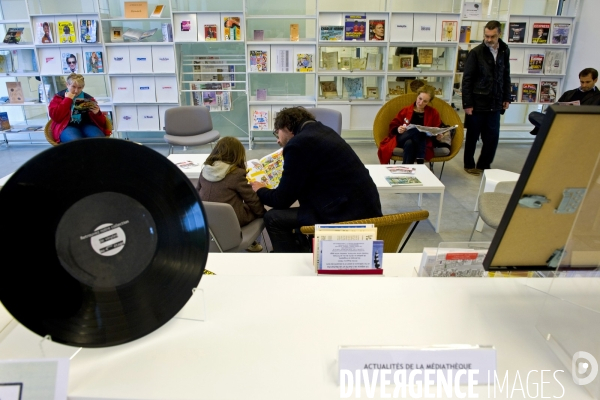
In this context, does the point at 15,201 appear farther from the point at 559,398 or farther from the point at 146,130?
the point at 146,130

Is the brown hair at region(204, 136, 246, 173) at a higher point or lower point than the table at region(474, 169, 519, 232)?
higher

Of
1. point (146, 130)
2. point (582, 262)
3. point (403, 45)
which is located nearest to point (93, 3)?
point (146, 130)

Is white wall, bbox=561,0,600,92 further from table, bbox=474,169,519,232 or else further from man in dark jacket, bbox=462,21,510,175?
table, bbox=474,169,519,232

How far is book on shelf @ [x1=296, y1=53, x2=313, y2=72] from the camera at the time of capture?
19.1 ft

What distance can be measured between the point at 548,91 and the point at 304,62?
3491 millimetres

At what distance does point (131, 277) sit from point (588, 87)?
18.6 feet

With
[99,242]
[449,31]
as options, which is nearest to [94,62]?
[449,31]

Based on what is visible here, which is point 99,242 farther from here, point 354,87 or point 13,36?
point 13,36

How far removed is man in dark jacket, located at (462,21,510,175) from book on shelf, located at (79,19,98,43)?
465cm

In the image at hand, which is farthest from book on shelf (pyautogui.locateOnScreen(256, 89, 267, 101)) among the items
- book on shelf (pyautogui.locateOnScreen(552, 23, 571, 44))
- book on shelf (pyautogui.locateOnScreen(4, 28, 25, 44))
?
book on shelf (pyautogui.locateOnScreen(552, 23, 571, 44))

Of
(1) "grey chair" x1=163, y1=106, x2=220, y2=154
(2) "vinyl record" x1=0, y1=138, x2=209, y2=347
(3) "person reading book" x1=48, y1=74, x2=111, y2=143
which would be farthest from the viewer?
(1) "grey chair" x1=163, y1=106, x2=220, y2=154

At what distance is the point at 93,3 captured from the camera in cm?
592

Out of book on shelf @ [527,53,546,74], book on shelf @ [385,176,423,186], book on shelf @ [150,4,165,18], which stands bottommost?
book on shelf @ [385,176,423,186]

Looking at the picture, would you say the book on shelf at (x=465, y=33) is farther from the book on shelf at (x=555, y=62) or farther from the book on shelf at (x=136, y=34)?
the book on shelf at (x=136, y=34)
